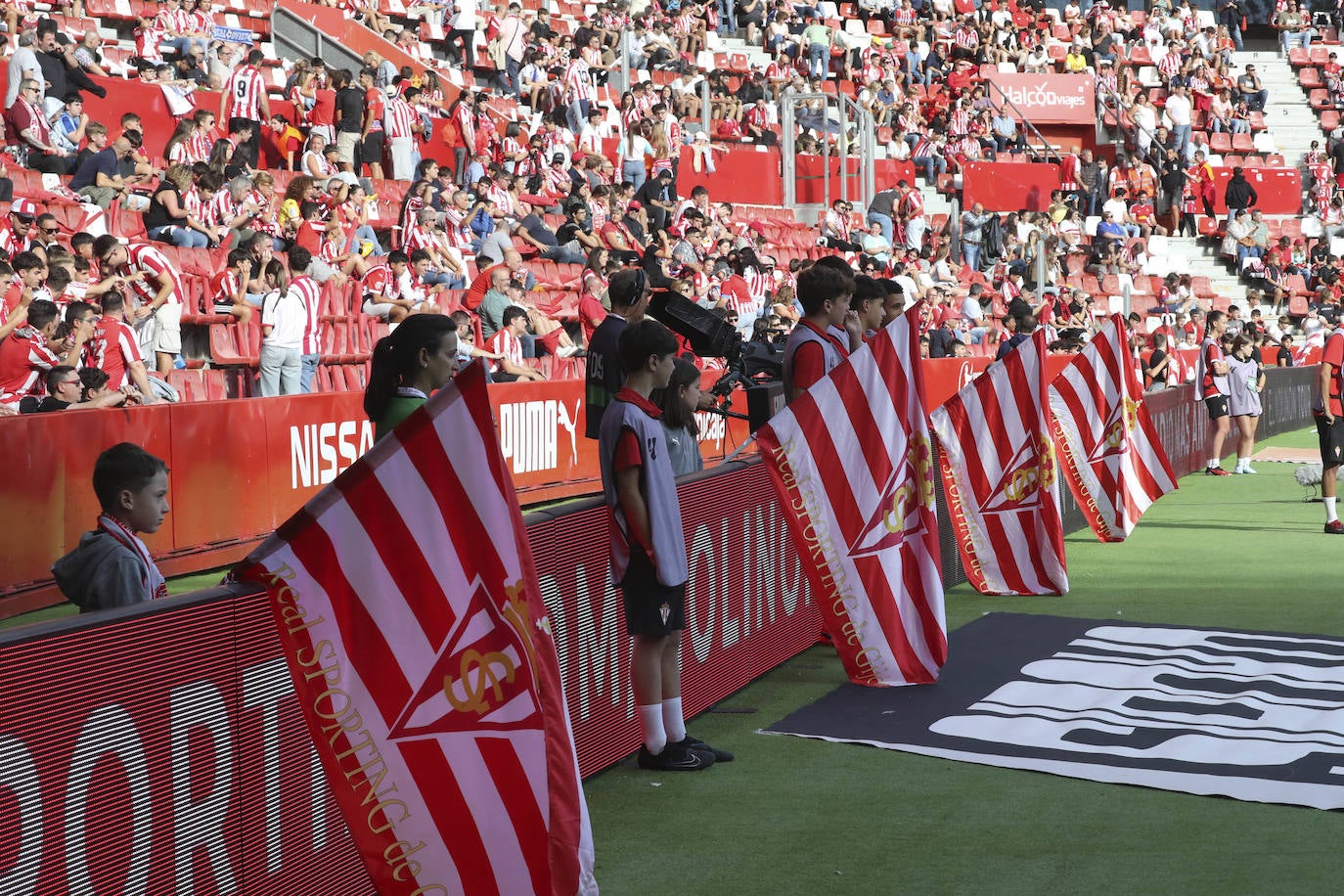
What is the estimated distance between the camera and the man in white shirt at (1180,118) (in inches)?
1438

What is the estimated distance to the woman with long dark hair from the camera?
5.31 metres

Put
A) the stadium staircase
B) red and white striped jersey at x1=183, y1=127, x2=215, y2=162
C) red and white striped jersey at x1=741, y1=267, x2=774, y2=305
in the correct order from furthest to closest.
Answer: the stadium staircase
red and white striped jersey at x1=741, y1=267, x2=774, y2=305
red and white striped jersey at x1=183, y1=127, x2=215, y2=162

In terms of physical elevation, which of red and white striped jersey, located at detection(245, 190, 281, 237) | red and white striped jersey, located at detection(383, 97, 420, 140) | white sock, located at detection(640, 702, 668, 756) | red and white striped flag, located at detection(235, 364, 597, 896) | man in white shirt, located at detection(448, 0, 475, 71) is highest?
man in white shirt, located at detection(448, 0, 475, 71)

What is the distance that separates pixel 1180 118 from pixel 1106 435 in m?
26.8

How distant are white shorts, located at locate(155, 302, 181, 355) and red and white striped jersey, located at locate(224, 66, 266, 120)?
5447 mm

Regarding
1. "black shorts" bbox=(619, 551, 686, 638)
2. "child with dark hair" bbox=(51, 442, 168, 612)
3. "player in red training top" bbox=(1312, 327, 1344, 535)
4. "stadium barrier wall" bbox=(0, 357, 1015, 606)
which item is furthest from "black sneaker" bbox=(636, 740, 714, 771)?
"player in red training top" bbox=(1312, 327, 1344, 535)

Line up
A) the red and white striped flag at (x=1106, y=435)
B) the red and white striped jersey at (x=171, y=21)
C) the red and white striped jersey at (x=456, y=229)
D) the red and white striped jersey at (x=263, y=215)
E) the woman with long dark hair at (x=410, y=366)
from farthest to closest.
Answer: the red and white striped jersey at (x=171, y=21)
the red and white striped jersey at (x=456, y=229)
the red and white striped jersey at (x=263, y=215)
the red and white striped flag at (x=1106, y=435)
the woman with long dark hair at (x=410, y=366)

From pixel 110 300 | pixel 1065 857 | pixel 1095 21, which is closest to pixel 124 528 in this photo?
pixel 1065 857

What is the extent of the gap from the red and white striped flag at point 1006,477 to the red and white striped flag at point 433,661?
6169mm

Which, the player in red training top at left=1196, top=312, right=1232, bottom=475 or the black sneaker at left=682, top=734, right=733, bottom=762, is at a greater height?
the player in red training top at left=1196, top=312, right=1232, bottom=475

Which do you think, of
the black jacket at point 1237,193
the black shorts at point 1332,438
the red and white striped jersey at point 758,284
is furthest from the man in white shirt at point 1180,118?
the black shorts at point 1332,438

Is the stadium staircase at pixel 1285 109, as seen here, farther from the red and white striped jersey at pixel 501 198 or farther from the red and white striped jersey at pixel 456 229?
the red and white striped jersey at pixel 456 229

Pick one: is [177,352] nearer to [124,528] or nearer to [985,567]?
[985,567]

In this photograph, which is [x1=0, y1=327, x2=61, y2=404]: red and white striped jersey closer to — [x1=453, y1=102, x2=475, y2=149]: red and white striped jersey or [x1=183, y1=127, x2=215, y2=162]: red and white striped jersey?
[x1=183, y1=127, x2=215, y2=162]: red and white striped jersey
